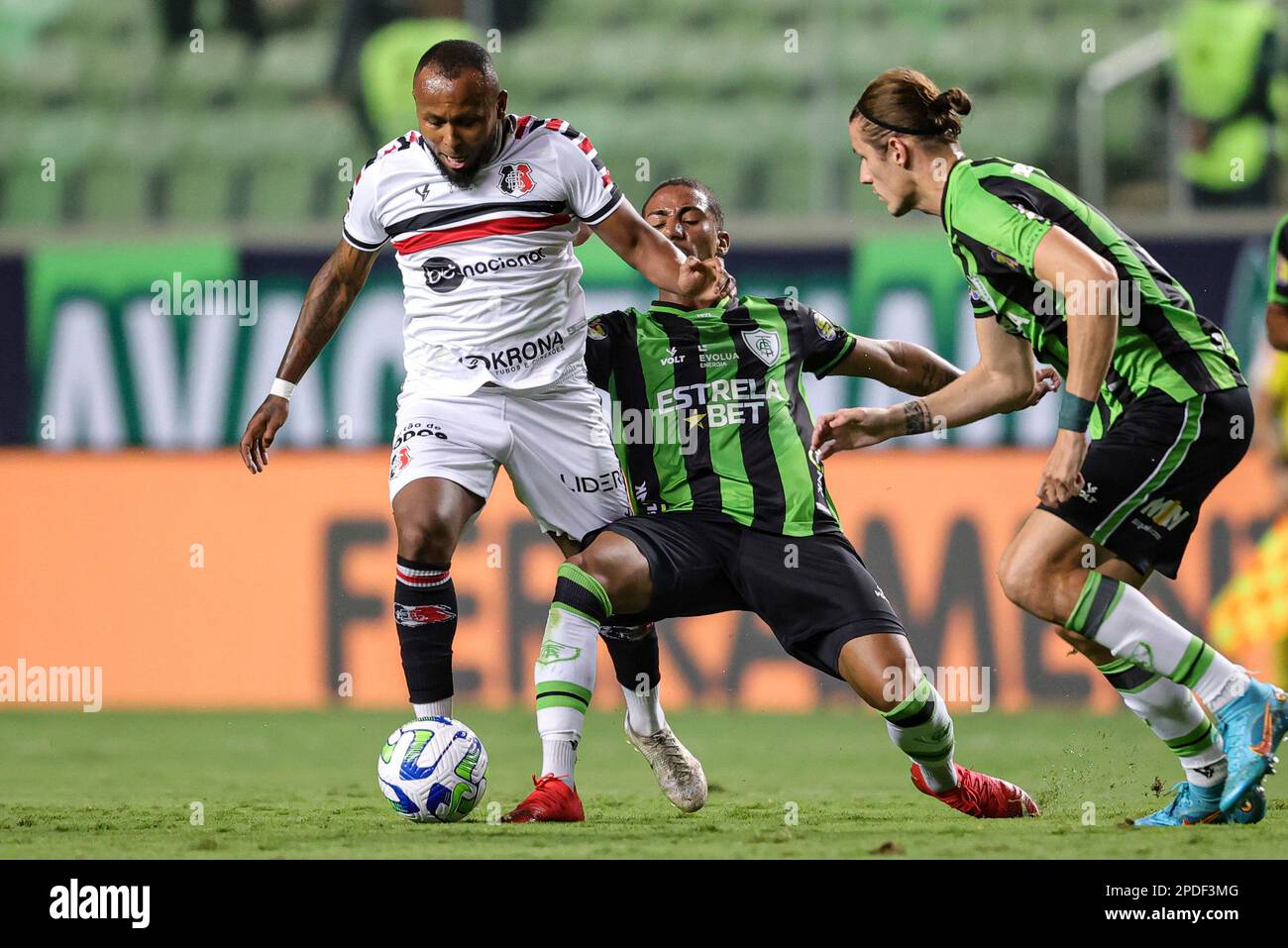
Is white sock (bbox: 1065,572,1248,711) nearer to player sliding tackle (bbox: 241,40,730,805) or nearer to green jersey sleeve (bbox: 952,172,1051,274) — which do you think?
green jersey sleeve (bbox: 952,172,1051,274)

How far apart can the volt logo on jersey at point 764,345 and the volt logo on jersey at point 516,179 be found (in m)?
0.81

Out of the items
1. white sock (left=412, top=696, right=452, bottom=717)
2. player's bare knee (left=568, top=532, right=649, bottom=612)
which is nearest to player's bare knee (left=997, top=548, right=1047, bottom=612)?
player's bare knee (left=568, top=532, right=649, bottom=612)

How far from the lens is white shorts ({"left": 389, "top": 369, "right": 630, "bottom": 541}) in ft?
16.6

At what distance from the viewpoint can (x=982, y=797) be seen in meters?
4.98

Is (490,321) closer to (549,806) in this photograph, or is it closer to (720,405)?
(720,405)

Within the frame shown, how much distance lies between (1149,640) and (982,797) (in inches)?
28.2

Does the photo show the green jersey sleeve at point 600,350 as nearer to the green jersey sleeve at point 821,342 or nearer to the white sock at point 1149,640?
the green jersey sleeve at point 821,342

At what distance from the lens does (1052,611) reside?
465 centimetres

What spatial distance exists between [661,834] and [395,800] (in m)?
0.77

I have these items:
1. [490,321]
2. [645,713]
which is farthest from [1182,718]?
[490,321]

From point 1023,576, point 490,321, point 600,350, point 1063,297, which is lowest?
point 1023,576

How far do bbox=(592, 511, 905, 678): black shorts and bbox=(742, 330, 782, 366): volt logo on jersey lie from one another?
0.57 metres

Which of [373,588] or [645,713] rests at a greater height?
[645,713]

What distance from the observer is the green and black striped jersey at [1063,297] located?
4605 mm
